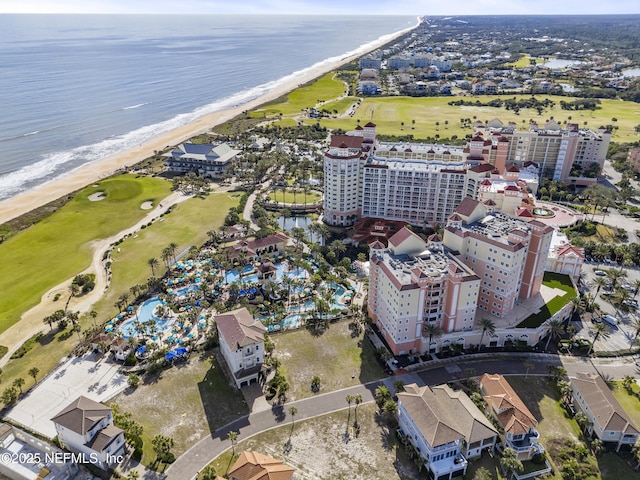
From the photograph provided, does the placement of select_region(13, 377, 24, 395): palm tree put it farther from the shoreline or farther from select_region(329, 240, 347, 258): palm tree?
the shoreline

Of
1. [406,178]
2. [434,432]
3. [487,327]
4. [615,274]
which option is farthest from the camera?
[406,178]

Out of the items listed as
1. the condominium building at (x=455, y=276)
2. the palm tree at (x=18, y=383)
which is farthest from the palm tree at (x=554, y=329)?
the palm tree at (x=18, y=383)

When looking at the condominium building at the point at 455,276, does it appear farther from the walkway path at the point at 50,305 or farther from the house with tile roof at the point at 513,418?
the walkway path at the point at 50,305

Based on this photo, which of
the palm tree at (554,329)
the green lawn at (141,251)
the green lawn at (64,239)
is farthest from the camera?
the green lawn at (64,239)

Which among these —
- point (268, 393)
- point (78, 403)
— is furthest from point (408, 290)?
point (78, 403)

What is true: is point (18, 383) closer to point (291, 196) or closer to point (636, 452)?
point (636, 452)

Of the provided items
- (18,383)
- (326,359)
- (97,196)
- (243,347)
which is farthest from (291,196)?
(18,383)

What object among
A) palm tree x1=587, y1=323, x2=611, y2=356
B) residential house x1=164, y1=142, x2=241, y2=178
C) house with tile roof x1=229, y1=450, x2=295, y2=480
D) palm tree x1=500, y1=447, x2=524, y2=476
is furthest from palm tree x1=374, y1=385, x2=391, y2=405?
residential house x1=164, y1=142, x2=241, y2=178
